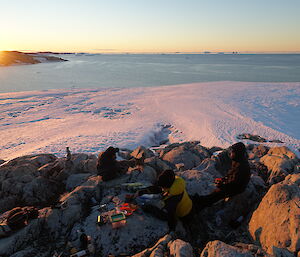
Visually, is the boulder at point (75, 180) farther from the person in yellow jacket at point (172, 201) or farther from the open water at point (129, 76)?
the open water at point (129, 76)

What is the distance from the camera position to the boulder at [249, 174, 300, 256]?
4371 millimetres

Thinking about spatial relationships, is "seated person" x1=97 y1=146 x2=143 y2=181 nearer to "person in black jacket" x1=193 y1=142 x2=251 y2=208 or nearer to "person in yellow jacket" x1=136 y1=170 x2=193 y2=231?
"person in yellow jacket" x1=136 y1=170 x2=193 y2=231

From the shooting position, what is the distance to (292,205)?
4906 mm

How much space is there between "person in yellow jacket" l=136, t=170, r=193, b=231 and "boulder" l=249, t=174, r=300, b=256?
58.9 inches

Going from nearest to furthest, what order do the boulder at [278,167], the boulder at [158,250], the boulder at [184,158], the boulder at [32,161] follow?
the boulder at [158,250] → the boulder at [278,167] → the boulder at [32,161] → the boulder at [184,158]

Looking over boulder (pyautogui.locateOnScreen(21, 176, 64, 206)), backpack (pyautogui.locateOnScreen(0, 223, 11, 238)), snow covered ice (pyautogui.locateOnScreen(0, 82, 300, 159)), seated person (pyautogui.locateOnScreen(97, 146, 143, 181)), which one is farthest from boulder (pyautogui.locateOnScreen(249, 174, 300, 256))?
snow covered ice (pyautogui.locateOnScreen(0, 82, 300, 159))

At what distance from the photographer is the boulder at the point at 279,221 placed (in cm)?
437

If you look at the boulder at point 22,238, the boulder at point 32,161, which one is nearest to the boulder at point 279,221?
the boulder at point 22,238

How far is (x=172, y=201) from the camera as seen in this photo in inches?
210

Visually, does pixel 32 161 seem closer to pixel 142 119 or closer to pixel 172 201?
pixel 172 201

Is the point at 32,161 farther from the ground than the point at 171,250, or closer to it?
closer to it

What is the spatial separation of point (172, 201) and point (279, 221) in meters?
2.13

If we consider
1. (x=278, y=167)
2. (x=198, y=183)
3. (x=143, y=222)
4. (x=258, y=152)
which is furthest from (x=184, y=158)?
(x=143, y=222)

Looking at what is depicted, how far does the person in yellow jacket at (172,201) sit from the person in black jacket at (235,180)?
0.65 m
